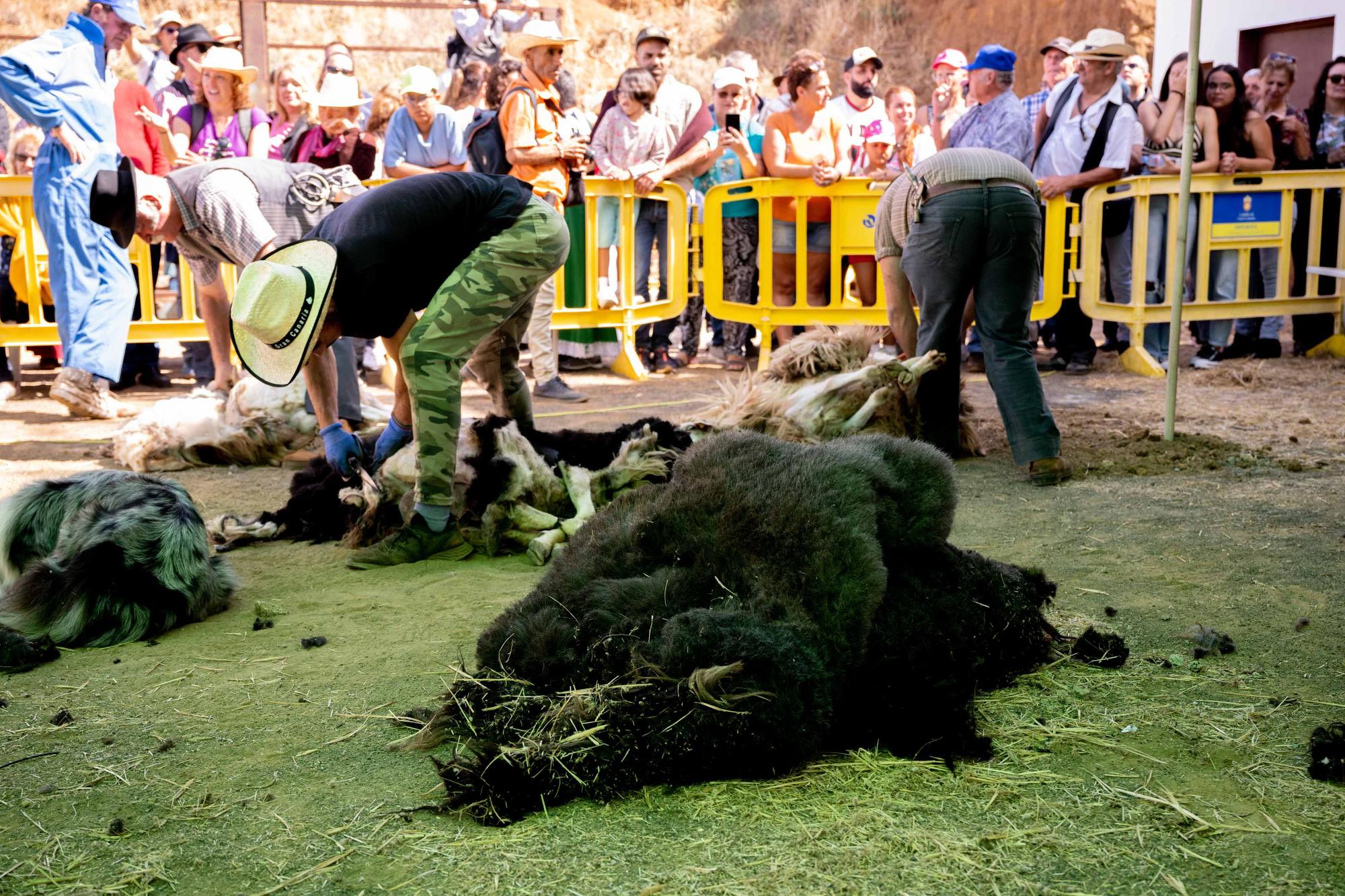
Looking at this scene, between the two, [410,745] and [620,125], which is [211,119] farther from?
[410,745]

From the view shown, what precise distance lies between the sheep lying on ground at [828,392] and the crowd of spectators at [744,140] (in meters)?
2.91

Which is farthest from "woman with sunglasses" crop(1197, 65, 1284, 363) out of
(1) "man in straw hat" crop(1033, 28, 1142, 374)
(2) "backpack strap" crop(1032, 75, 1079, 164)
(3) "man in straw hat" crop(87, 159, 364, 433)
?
(3) "man in straw hat" crop(87, 159, 364, 433)

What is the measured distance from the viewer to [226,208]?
19.2 feet

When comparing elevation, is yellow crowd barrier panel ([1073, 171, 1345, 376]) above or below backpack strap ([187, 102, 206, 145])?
below

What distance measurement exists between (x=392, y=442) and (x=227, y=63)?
5340 mm

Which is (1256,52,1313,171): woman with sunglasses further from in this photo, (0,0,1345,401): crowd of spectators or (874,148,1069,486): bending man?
(874,148,1069,486): bending man

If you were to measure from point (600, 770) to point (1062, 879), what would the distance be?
3.31 ft

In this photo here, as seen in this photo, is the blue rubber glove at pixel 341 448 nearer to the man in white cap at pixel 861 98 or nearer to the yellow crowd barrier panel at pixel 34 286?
the yellow crowd barrier panel at pixel 34 286

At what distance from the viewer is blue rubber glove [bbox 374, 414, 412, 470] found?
5371mm

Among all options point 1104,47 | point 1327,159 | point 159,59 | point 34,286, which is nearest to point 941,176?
point 1104,47

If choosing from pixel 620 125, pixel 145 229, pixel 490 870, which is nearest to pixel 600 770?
pixel 490 870

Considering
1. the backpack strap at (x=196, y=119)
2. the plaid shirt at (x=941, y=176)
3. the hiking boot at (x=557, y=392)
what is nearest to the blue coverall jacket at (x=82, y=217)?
the backpack strap at (x=196, y=119)

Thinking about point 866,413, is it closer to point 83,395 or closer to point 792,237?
point 792,237

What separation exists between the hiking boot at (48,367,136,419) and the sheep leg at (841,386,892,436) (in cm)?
548
